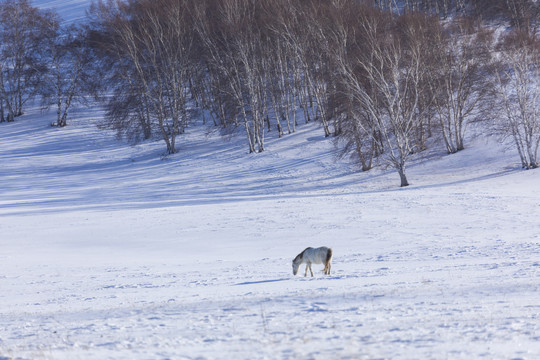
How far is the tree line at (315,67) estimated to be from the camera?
3147 centimetres

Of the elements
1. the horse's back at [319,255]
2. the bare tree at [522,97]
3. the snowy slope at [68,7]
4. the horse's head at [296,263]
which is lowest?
the horse's head at [296,263]

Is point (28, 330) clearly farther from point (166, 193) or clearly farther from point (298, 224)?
point (166, 193)

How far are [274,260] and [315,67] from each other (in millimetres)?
33034

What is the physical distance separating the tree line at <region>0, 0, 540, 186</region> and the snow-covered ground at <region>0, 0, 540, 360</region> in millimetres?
2963

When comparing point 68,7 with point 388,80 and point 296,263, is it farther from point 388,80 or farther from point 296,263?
point 296,263

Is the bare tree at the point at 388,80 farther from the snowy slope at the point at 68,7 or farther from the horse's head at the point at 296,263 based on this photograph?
the snowy slope at the point at 68,7

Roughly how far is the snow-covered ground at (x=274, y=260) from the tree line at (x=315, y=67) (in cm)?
→ 296

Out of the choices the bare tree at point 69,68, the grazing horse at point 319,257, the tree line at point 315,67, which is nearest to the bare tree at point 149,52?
the tree line at point 315,67

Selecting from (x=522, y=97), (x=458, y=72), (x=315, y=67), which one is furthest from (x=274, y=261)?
(x=315, y=67)

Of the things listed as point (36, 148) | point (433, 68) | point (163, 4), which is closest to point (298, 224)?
point (433, 68)

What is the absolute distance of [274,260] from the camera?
14836mm

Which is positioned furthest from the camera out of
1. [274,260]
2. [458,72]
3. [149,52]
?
[149,52]

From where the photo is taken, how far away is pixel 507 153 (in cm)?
3438

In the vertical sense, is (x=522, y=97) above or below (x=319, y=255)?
above
